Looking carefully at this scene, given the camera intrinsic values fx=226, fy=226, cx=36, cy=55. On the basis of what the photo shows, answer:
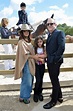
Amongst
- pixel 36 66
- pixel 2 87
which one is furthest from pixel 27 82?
pixel 2 87

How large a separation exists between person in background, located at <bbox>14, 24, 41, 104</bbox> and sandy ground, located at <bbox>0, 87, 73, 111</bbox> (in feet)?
0.63

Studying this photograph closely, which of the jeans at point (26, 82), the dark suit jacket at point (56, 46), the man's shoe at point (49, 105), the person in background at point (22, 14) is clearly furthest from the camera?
the person in background at point (22, 14)

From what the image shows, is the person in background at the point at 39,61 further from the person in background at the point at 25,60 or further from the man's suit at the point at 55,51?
the man's suit at the point at 55,51

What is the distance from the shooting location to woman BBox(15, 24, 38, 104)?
4.35 metres

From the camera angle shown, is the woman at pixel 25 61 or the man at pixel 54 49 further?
the woman at pixel 25 61

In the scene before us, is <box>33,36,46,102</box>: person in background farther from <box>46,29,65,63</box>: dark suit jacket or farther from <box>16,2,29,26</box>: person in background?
<box>16,2,29,26</box>: person in background

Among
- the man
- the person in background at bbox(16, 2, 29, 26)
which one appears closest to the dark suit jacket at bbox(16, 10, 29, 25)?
the person in background at bbox(16, 2, 29, 26)

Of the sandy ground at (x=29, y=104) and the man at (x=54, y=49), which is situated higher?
the man at (x=54, y=49)

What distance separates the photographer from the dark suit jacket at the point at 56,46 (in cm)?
399

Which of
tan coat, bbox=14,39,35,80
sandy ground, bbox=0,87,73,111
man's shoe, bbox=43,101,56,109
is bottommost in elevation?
sandy ground, bbox=0,87,73,111

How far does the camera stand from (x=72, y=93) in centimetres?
516

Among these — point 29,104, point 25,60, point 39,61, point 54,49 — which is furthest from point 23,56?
point 29,104

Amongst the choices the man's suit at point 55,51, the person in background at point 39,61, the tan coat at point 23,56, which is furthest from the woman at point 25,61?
the man's suit at point 55,51

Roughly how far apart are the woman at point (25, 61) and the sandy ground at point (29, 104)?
0.63 ft
